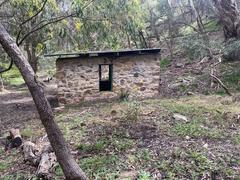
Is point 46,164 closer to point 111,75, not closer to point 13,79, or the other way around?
point 111,75

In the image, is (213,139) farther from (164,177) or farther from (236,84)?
(236,84)

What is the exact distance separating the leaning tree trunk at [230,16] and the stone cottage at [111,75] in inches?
140

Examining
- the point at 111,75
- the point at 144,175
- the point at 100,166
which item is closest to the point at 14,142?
the point at 100,166

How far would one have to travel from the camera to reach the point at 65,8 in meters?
9.90

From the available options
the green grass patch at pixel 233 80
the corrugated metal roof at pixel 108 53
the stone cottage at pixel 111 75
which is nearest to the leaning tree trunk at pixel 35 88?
the corrugated metal roof at pixel 108 53

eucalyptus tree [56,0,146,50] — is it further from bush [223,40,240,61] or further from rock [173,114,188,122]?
bush [223,40,240,61]

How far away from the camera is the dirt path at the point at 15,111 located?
33.7 feet

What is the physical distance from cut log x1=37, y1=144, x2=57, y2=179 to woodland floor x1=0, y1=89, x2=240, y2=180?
12 centimetres

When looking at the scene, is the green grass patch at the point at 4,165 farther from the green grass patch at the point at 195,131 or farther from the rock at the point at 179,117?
the rock at the point at 179,117

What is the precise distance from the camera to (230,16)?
44.5 feet

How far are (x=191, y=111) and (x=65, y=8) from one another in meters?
4.58

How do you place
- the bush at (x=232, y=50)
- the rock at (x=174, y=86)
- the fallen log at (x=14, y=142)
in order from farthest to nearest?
1. the rock at (x=174, y=86)
2. the bush at (x=232, y=50)
3. the fallen log at (x=14, y=142)

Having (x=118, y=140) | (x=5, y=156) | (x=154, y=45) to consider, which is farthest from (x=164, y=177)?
(x=154, y=45)

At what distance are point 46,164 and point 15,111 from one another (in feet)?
23.0
